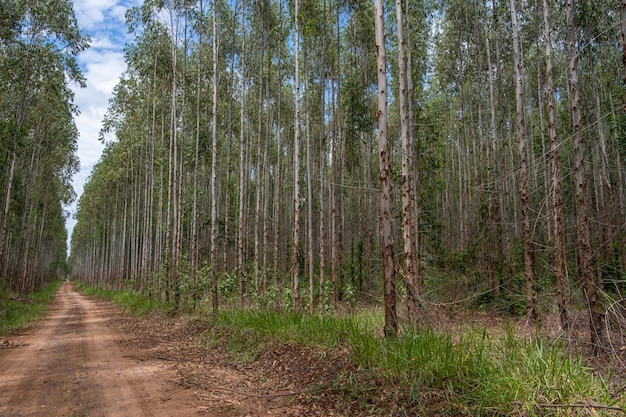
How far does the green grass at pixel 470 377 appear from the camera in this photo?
3385mm

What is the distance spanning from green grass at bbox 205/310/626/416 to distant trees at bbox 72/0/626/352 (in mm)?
835

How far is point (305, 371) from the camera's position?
19.1 ft

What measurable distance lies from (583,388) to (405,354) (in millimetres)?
→ 1818

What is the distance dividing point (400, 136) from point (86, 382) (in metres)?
18.5

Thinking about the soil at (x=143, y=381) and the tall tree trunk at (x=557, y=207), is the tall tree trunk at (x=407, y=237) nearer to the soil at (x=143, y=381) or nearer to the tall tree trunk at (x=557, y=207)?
the soil at (x=143, y=381)

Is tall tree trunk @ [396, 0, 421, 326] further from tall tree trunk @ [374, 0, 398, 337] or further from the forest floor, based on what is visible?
the forest floor

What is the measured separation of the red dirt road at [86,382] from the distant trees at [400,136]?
3198 millimetres

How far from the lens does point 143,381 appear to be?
598 centimetres

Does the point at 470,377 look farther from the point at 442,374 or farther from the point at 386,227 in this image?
the point at 386,227

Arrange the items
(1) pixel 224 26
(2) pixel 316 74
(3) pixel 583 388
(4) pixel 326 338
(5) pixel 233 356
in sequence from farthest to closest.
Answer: (2) pixel 316 74, (1) pixel 224 26, (5) pixel 233 356, (4) pixel 326 338, (3) pixel 583 388

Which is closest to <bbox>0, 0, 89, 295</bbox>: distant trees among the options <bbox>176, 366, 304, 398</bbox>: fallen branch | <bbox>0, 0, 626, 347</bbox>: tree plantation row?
<bbox>0, 0, 626, 347</bbox>: tree plantation row

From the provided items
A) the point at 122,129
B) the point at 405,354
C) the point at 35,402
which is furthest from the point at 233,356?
the point at 122,129

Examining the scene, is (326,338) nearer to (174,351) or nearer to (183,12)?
(174,351)

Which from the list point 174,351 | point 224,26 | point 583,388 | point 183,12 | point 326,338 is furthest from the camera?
point 224,26
